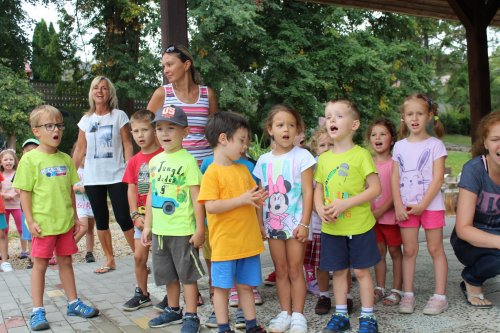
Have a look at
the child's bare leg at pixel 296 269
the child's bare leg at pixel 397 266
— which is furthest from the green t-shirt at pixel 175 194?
the child's bare leg at pixel 397 266

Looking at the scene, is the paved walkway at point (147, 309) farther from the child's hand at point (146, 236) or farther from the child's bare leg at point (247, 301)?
the child's hand at point (146, 236)

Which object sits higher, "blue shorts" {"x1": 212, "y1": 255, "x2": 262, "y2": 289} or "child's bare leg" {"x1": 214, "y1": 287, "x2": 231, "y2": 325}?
"blue shorts" {"x1": 212, "y1": 255, "x2": 262, "y2": 289}

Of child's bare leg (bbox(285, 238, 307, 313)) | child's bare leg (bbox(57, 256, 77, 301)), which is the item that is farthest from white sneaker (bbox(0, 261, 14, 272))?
child's bare leg (bbox(285, 238, 307, 313))

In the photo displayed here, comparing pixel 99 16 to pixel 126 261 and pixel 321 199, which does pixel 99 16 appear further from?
pixel 321 199

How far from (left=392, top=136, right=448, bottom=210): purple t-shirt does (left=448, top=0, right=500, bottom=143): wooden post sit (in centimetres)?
351

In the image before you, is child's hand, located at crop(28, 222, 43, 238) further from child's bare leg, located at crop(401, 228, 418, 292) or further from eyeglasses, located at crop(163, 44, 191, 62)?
child's bare leg, located at crop(401, 228, 418, 292)

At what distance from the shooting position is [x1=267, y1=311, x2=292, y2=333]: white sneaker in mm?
3355

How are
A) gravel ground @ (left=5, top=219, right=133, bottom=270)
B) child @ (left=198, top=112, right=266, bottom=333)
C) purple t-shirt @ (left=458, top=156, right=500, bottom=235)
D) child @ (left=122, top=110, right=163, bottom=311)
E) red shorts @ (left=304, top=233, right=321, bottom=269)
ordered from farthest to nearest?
gravel ground @ (left=5, top=219, right=133, bottom=270), red shorts @ (left=304, top=233, right=321, bottom=269), child @ (left=122, top=110, right=163, bottom=311), purple t-shirt @ (left=458, top=156, right=500, bottom=235), child @ (left=198, top=112, right=266, bottom=333)

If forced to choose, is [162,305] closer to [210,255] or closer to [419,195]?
[210,255]

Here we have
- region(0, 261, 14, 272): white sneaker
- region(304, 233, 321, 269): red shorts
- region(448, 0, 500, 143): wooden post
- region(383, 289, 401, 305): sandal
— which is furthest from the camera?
region(448, 0, 500, 143): wooden post

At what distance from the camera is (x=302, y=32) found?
19234 mm

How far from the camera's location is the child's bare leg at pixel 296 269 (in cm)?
340

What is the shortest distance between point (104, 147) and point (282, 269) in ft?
7.37

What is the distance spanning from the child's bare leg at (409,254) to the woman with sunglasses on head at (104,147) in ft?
7.64
